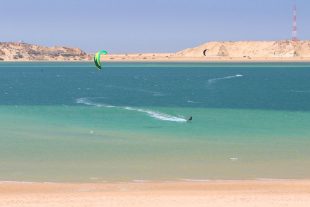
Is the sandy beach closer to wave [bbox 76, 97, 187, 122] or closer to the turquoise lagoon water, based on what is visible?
the turquoise lagoon water

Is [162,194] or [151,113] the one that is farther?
[151,113]

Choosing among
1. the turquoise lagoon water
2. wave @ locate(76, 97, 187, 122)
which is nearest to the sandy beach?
the turquoise lagoon water

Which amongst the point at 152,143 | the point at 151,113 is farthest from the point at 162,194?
the point at 151,113

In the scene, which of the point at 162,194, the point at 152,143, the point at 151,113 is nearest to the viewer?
the point at 162,194

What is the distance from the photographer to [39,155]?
1415 inches

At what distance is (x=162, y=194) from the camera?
26.3 metres

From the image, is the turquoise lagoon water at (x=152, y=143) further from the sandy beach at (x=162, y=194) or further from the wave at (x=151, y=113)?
the sandy beach at (x=162, y=194)

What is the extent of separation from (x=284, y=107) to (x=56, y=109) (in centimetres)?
2054

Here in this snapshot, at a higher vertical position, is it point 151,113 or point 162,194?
point 162,194

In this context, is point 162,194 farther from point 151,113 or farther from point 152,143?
point 151,113

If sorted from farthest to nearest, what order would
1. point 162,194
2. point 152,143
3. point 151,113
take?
point 151,113, point 152,143, point 162,194

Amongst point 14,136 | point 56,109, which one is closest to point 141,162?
point 14,136

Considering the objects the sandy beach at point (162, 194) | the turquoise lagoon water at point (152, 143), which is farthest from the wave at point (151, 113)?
the sandy beach at point (162, 194)

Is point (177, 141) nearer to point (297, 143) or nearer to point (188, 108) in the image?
point (297, 143)
